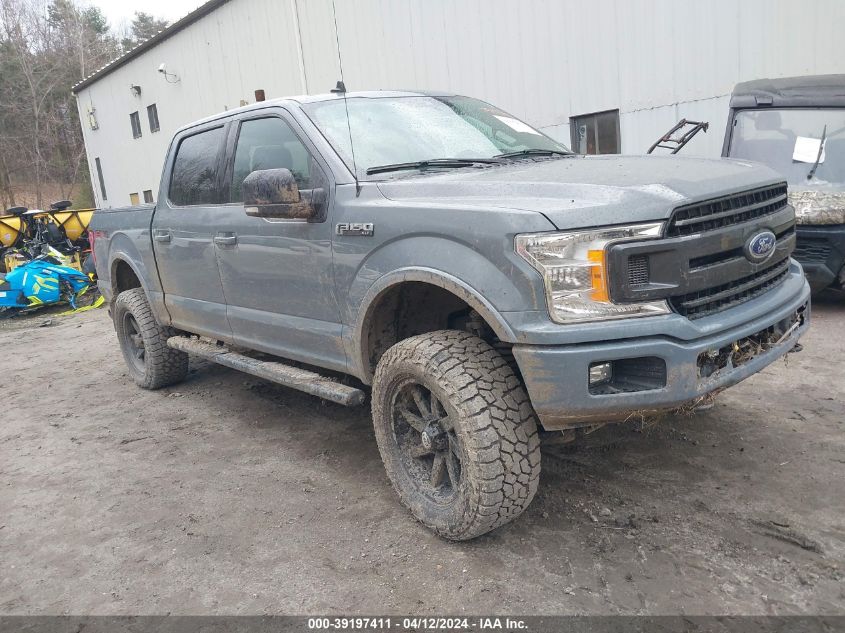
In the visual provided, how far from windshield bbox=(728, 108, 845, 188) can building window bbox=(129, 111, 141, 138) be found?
21813 mm

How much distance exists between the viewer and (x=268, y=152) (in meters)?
3.87

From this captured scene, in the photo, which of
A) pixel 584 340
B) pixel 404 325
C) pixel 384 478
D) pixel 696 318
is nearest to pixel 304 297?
pixel 404 325

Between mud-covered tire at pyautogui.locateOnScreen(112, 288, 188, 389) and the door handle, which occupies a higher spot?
the door handle

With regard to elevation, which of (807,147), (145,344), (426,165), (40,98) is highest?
(40,98)

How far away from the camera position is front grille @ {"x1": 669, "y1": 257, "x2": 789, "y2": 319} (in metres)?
2.53

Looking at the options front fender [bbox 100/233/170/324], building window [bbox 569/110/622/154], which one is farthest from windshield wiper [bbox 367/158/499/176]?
building window [bbox 569/110/622/154]

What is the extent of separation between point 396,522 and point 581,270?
1.51 metres

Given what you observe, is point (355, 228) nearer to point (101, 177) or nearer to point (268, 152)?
point (268, 152)

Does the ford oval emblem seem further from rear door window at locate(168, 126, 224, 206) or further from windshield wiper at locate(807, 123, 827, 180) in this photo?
windshield wiper at locate(807, 123, 827, 180)

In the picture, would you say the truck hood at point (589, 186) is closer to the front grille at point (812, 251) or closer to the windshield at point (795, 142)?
the front grille at point (812, 251)

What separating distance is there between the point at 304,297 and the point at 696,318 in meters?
1.96

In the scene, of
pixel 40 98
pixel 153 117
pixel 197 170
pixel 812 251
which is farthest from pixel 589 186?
pixel 40 98

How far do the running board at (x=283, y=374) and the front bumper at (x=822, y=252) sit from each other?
179 inches

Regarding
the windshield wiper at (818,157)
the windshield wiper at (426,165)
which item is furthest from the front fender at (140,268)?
the windshield wiper at (818,157)
